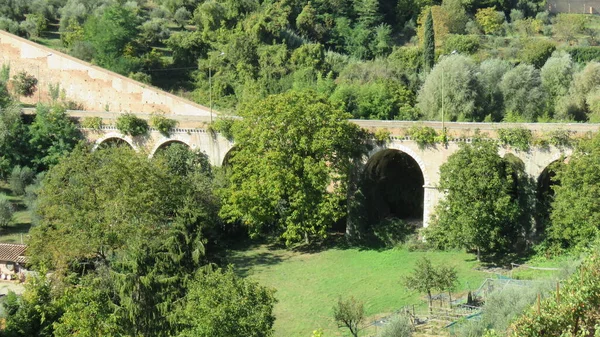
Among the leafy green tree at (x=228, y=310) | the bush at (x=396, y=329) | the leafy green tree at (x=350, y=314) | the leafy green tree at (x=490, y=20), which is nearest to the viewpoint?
the leafy green tree at (x=228, y=310)

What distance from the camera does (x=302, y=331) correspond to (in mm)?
28156

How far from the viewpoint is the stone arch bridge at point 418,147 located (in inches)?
1341

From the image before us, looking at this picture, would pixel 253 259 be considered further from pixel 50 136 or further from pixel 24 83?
pixel 24 83

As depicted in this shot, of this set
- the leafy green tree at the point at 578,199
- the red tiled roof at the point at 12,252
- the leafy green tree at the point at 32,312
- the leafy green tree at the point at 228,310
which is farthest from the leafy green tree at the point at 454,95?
the leafy green tree at the point at 32,312

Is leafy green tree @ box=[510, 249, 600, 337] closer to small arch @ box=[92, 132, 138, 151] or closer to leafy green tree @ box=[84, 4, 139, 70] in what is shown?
small arch @ box=[92, 132, 138, 151]

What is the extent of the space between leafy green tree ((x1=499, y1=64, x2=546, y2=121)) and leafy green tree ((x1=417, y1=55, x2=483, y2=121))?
1945 mm

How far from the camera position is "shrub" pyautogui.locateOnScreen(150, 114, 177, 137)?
4034 centimetres

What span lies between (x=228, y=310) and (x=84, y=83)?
2975cm

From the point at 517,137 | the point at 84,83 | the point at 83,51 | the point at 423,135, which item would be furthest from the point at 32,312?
the point at 83,51

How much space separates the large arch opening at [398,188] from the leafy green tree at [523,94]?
32.9ft

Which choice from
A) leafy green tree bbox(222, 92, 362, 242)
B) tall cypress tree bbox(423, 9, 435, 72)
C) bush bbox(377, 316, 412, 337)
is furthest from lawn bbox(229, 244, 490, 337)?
tall cypress tree bbox(423, 9, 435, 72)

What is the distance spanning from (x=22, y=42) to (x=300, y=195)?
75.6 ft

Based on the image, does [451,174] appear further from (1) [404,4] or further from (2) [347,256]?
(1) [404,4]

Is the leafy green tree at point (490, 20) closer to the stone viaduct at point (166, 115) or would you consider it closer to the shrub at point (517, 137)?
the stone viaduct at point (166, 115)
